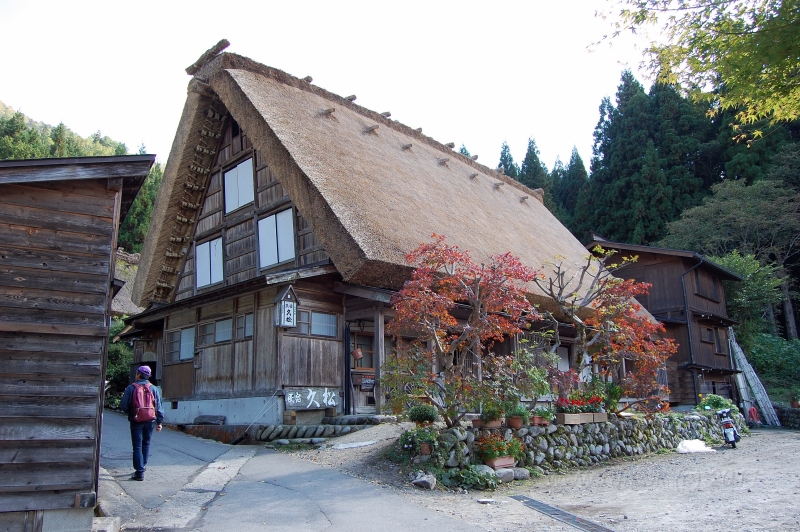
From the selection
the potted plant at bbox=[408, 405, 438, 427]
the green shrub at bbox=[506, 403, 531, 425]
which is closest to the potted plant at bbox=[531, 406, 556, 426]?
the green shrub at bbox=[506, 403, 531, 425]

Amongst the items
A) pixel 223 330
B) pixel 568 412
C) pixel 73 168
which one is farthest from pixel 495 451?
pixel 223 330

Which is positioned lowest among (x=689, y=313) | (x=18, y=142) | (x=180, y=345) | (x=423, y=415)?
(x=423, y=415)

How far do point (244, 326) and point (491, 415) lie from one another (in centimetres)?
682

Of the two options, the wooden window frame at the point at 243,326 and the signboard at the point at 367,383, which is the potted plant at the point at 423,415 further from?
the wooden window frame at the point at 243,326

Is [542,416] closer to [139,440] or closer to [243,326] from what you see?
[139,440]

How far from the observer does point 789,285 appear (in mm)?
30734

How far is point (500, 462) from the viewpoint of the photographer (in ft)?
29.3

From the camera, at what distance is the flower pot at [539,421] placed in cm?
1014

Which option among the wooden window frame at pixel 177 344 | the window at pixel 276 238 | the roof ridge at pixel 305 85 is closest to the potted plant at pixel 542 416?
the window at pixel 276 238

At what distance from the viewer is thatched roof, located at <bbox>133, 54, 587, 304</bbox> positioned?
39.2 feet

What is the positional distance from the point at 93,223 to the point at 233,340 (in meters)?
8.05

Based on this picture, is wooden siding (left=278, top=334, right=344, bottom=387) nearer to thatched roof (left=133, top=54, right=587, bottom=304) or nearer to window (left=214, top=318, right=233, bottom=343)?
thatched roof (left=133, top=54, right=587, bottom=304)

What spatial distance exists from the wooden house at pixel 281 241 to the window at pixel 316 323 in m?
0.03

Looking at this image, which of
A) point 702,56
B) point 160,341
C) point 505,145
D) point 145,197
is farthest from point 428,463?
point 505,145
